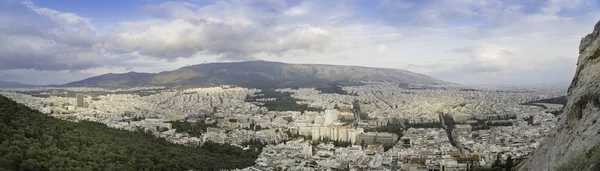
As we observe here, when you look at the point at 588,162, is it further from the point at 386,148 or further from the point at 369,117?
the point at 369,117

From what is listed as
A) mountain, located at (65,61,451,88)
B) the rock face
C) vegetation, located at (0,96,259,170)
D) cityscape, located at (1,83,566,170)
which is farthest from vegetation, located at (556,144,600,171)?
mountain, located at (65,61,451,88)

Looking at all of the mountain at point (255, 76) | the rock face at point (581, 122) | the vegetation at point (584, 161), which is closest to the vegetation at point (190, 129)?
the rock face at point (581, 122)

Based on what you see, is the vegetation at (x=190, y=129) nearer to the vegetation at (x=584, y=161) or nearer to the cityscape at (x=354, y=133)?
the cityscape at (x=354, y=133)

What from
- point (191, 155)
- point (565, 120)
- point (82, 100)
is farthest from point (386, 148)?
point (82, 100)

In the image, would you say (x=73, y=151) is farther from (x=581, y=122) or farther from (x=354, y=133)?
(x=354, y=133)

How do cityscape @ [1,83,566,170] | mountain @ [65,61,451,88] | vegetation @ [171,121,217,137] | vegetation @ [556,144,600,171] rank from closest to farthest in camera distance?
vegetation @ [556,144,600,171]
cityscape @ [1,83,566,170]
vegetation @ [171,121,217,137]
mountain @ [65,61,451,88]

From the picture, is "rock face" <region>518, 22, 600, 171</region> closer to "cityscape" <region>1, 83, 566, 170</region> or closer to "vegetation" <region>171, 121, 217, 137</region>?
"cityscape" <region>1, 83, 566, 170</region>
